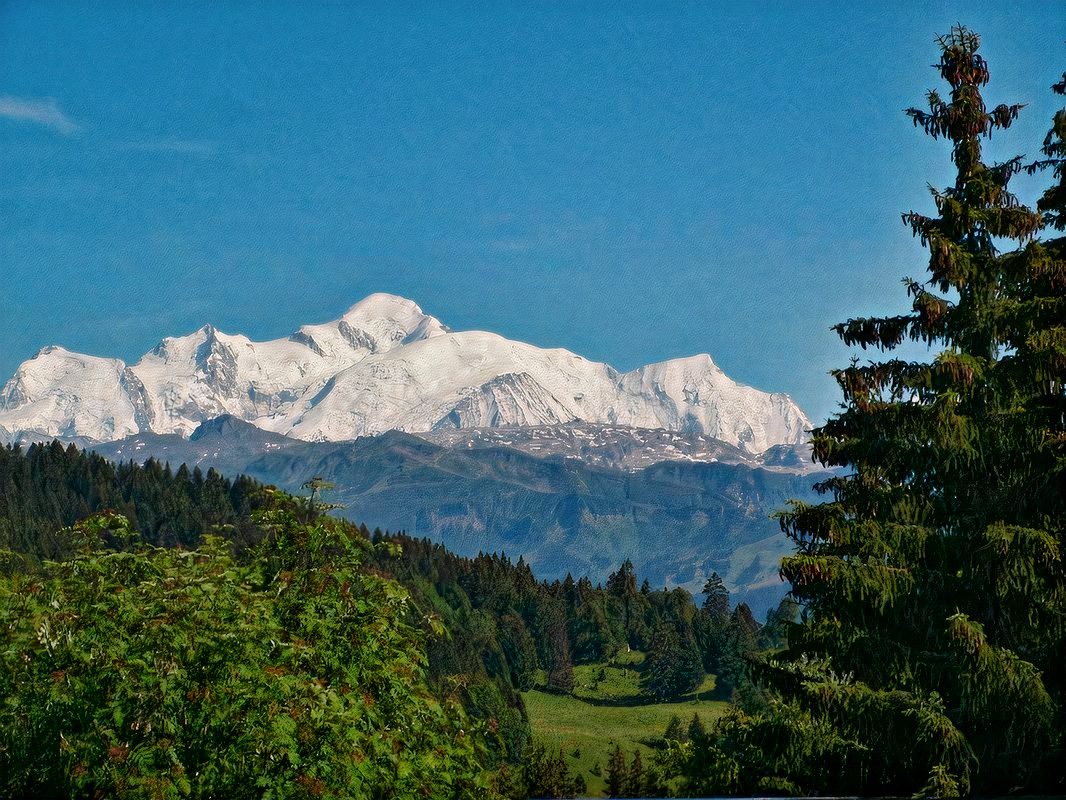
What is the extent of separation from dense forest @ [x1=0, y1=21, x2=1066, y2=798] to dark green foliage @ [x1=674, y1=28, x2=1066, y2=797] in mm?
45

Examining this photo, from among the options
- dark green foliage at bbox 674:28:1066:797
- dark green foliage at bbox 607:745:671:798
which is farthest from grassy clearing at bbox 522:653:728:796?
dark green foliage at bbox 674:28:1066:797

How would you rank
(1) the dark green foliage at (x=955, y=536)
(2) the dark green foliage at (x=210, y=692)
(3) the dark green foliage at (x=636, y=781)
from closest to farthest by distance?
(2) the dark green foliage at (x=210, y=692), (1) the dark green foliage at (x=955, y=536), (3) the dark green foliage at (x=636, y=781)

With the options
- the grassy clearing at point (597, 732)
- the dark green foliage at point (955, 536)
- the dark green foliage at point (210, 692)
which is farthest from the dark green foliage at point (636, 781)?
the grassy clearing at point (597, 732)

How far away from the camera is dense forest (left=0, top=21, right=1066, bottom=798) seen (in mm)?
14250

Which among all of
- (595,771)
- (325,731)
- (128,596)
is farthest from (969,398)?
(595,771)

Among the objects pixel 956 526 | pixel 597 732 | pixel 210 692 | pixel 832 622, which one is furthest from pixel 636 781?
pixel 597 732

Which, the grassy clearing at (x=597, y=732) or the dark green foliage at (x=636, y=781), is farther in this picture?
the grassy clearing at (x=597, y=732)

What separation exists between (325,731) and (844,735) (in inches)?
398

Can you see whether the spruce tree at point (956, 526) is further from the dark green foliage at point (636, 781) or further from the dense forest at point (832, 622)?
the dark green foliage at point (636, 781)

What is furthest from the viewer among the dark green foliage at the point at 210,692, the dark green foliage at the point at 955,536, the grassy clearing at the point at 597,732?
the grassy clearing at the point at 597,732

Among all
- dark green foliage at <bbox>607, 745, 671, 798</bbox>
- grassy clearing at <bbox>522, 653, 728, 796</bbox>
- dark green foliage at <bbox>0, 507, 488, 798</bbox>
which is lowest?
grassy clearing at <bbox>522, 653, 728, 796</bbox>

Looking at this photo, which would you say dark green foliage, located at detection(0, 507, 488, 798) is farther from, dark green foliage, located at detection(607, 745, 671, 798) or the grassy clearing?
the grassy clearing

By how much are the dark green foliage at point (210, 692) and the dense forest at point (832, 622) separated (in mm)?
38

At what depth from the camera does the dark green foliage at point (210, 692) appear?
1395cm
